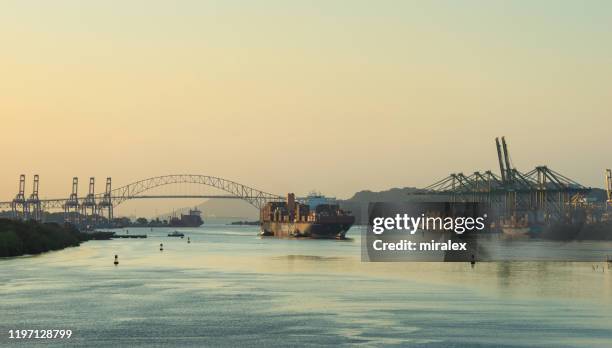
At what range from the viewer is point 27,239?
131000mm

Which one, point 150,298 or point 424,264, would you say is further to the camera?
point 424,264

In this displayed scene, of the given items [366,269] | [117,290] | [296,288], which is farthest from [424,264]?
[117,290]

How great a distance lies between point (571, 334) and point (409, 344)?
886 centimetres

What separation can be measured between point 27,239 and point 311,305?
7911cm

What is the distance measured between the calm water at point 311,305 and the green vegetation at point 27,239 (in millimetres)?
18009

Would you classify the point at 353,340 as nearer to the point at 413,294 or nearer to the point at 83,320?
the point at 83,320

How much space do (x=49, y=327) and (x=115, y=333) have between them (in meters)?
4.59

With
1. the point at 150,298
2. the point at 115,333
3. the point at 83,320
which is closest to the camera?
the point at 115,333

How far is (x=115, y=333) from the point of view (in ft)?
155

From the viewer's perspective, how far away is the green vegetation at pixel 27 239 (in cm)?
11934

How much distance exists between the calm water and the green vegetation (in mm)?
18009

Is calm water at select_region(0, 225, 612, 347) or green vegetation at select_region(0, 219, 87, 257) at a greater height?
green vegetation at select_region(0, 219, 87, 257)

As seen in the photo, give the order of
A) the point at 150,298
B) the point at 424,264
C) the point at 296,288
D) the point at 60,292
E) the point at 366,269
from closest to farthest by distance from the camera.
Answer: the point at 150,298, the point at 60,292, the point at 296,288, the point at 366,269, the point at 424,264

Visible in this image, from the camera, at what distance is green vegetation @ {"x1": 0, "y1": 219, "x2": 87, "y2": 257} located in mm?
119338
